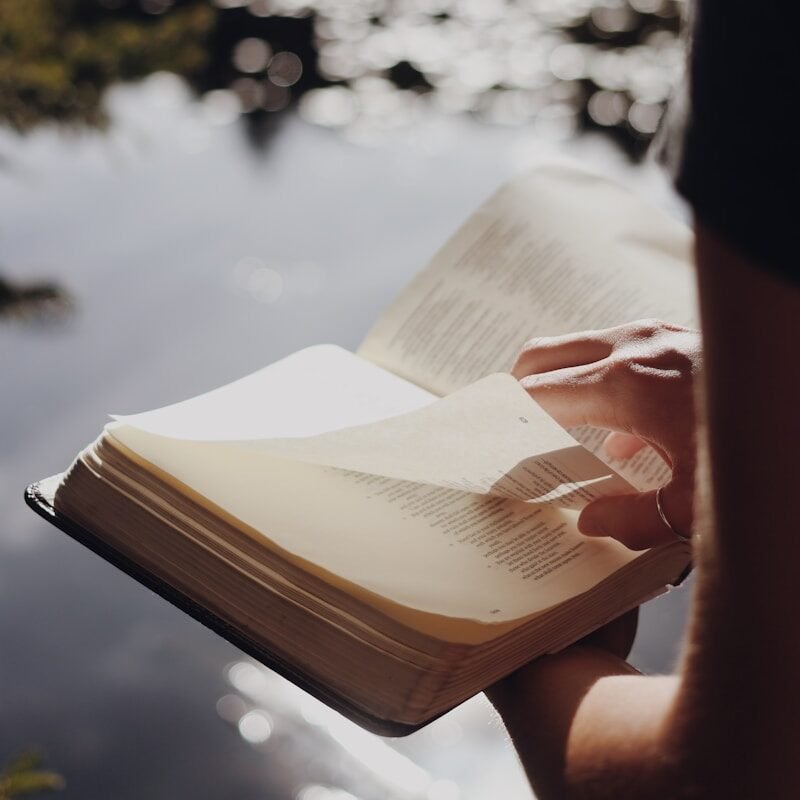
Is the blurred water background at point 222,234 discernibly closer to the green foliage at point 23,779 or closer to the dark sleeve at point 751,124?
the green foliage at point 23,779

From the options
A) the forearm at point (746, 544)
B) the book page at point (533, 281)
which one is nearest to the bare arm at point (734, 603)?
the forearm at point (746, 544)

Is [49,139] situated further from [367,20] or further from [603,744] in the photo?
[603,744]

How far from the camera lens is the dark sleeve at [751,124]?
26 centimetres

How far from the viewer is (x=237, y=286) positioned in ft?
3.56

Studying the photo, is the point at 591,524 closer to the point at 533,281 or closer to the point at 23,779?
the point at 533,281

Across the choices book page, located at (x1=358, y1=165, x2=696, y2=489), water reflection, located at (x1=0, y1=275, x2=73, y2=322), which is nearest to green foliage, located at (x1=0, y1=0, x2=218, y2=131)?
water reflection, located at (x1=0, y1=275, x2=73, y2=322)

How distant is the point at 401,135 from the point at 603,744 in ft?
→ 3.82

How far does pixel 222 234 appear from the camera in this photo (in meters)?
1.17

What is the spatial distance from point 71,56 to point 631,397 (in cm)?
95

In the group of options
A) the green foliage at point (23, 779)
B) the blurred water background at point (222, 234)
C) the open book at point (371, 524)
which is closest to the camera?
the open book at point (371, 524)

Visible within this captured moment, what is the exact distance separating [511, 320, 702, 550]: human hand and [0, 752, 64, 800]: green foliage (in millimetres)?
324

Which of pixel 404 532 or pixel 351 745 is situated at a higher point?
pixel 404 532

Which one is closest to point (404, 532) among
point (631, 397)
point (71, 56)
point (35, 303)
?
point (631, 397)

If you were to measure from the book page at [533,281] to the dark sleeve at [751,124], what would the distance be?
353 mm
